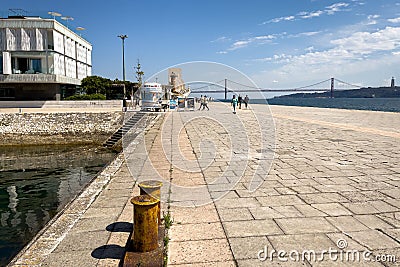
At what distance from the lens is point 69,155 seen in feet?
55.1

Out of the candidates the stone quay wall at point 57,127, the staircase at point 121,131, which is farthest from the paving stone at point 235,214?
the stone quay wall at point 57,127

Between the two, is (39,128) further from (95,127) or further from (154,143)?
(154,143)

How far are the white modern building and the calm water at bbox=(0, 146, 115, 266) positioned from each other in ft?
47.2

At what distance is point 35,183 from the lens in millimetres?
10727

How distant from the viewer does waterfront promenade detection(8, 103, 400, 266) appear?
2955mm

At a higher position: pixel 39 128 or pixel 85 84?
pixel 85 84

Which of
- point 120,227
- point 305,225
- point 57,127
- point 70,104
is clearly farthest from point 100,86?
point 305,225

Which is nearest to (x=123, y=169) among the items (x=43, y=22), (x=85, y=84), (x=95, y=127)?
(x=95, y=127)

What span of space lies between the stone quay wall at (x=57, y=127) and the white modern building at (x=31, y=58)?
11.6 metres

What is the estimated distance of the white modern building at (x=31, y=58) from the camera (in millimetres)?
30672

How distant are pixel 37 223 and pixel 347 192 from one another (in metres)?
6.31

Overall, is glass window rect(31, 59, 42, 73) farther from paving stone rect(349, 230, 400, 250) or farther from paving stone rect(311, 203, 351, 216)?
paving stone rect(349, 230, 400, 250)

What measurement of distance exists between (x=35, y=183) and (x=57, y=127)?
10.9 m

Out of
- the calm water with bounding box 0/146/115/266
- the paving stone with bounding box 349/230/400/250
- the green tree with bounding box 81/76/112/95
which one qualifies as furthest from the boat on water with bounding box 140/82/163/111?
the paving stone with bounding box 349/230/400/250
